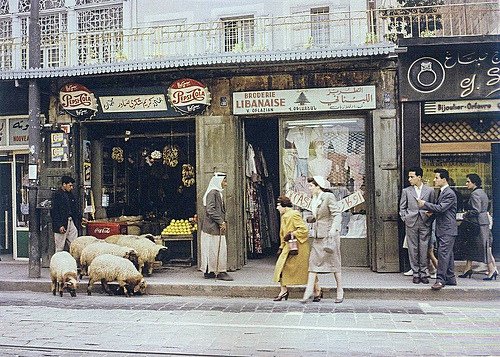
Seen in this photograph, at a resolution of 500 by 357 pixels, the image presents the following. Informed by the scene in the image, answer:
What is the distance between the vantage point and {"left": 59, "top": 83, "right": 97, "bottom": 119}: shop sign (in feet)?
42.7

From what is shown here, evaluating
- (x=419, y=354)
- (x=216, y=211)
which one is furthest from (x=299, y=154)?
(x=419, y=354)

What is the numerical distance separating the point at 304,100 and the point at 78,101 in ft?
16.8

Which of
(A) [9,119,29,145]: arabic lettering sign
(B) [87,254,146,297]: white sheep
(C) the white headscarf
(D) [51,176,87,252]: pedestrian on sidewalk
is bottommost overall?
(B) [87,254,146,297]: white sheep

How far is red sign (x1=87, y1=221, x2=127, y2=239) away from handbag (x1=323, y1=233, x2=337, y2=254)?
5.64m

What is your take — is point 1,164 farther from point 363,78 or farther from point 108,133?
point 363,78

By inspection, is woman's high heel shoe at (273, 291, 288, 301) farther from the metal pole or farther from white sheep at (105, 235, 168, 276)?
the metal pole

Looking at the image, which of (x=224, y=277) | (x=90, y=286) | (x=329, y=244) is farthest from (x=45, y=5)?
→ (x=329, y=244)

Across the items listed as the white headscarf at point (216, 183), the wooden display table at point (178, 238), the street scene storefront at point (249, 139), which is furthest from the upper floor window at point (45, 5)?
the white headscarf at point (216, 183)

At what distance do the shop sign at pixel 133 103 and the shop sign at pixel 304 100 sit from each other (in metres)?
1.73

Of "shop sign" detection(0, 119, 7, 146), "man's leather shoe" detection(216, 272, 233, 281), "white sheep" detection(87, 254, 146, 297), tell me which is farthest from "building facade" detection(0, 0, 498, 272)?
"white sheep" detection(87, 254, 146, 297)

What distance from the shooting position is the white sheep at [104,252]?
11172 mm

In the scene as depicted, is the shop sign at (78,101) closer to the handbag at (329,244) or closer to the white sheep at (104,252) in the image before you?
the white sheep at (104,252)

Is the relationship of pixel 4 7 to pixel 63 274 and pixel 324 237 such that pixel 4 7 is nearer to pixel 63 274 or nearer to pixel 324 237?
pixel 63 274

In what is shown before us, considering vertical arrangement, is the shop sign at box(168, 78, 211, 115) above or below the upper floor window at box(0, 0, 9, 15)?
below
